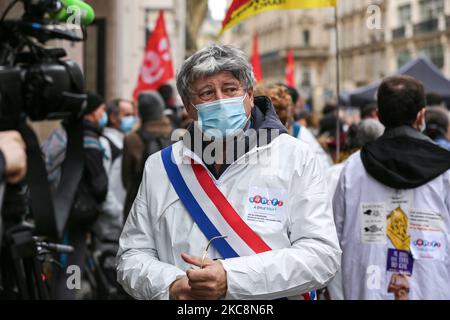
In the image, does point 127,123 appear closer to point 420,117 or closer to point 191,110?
point 420,117

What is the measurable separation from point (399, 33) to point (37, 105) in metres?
64.3

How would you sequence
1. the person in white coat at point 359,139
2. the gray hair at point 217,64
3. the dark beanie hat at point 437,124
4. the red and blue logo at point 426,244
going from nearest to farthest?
the gray hair at point 217,64, the red and blue logo at point 426,244, the person in white coat at point 359,139, the dark beanie hat at point 437,124

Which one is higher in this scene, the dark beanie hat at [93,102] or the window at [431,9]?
the window at [431,9]

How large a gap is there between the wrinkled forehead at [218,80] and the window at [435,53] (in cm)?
5584

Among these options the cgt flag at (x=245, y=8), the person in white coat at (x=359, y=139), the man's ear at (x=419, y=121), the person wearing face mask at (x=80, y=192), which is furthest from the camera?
the cgt flag at (x=245, y=8)

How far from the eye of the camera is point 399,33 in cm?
6531

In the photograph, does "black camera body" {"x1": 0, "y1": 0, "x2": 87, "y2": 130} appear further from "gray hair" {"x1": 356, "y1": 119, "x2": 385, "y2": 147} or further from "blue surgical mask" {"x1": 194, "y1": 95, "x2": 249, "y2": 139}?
"gray hair" {"x1": 356, "y1": 119, "x2": 385, "y2": 147}

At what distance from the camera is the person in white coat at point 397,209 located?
175 inches

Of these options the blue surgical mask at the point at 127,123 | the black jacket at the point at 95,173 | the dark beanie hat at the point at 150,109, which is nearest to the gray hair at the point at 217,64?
the black jacket at the point at 95,173

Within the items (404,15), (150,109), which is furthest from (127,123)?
(404,15)

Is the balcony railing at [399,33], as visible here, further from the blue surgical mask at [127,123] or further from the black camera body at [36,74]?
the black camera body at [36,74]

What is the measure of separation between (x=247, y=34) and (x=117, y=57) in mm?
103031

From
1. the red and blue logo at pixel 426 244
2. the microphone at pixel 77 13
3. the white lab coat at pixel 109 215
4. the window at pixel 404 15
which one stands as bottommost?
the white lab coat at pixel 109 215
